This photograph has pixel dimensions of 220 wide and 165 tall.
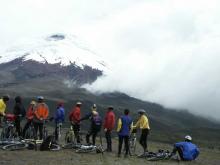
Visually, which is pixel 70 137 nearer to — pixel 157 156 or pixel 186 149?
pixel 157 156

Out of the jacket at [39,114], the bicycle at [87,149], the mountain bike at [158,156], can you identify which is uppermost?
the jacket at [39,114]

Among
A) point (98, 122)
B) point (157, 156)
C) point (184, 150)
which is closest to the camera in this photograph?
point (157, 156)

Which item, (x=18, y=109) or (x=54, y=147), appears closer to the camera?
(x=54, y=147)

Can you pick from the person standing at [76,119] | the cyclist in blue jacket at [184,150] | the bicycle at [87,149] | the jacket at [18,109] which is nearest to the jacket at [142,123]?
the cyclist in blue jacket at [184,150]

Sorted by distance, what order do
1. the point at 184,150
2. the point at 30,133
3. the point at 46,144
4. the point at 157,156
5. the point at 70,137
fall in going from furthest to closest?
the point at 70,137 → the point at 30,133 → the point at 184,150 → the point at 157,156 → the point at 46,144

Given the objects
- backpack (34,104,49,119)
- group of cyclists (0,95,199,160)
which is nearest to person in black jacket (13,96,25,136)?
group of cyclists (0,95,199,160)

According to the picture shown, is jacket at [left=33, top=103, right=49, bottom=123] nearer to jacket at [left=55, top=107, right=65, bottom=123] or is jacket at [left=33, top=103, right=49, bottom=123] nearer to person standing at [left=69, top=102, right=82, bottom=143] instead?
person standing at [left=69, top=102, right=82, bottom=143]

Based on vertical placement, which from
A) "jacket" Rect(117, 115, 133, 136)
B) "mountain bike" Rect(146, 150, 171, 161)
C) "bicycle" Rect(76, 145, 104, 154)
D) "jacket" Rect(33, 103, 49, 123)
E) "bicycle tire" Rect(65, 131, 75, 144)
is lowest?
"mountain bike" Rect(146, 150, 171, 161)

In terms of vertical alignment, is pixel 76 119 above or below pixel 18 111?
below

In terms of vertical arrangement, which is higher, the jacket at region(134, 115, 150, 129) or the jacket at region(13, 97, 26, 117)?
the jacket at region(13, 97, 26, 117)

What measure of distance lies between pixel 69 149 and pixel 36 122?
A: 95.1 inches

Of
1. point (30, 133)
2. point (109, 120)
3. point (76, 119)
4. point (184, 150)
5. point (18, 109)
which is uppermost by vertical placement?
point (18, 109)

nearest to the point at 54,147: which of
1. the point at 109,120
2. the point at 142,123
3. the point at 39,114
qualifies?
the point at 39,114

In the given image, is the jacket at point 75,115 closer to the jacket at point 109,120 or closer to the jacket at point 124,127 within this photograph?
the jacket at point 109,120
